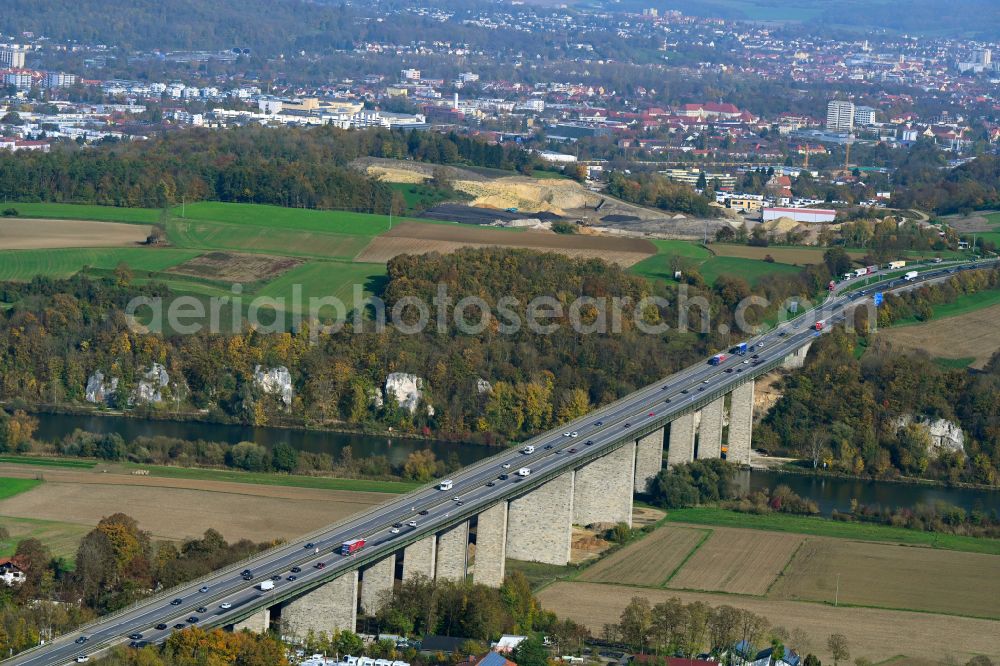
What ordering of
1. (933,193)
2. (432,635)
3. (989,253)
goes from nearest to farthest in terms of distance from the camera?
(432,635) → (989,253) → (933,193)

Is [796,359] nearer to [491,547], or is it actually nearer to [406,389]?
[406,389]

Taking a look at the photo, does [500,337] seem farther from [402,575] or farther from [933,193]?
[933,193]

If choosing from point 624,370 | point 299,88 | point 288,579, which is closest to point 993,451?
point 624,370

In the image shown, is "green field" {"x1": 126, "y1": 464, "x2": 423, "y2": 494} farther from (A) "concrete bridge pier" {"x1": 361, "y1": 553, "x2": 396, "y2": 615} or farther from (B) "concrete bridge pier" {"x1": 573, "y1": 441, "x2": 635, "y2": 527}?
(A) "concrete bridge pier" {"x1": 361, "y1": 553, "x2": 396, "y2": 615}

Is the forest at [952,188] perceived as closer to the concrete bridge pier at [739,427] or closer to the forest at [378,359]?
the forest at [378,359]

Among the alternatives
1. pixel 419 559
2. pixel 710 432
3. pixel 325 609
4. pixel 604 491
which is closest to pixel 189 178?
pixel 710 432

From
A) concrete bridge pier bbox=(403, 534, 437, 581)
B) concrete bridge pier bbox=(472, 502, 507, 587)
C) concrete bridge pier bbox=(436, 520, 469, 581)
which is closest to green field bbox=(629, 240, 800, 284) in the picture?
concrete bridge pier bbox=(472, 502, 507, 587)

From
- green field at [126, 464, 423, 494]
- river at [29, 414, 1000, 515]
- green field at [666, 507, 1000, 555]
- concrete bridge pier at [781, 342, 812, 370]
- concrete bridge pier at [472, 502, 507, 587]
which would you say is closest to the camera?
concrete bridge pier at [472, 502, 507, 587]
